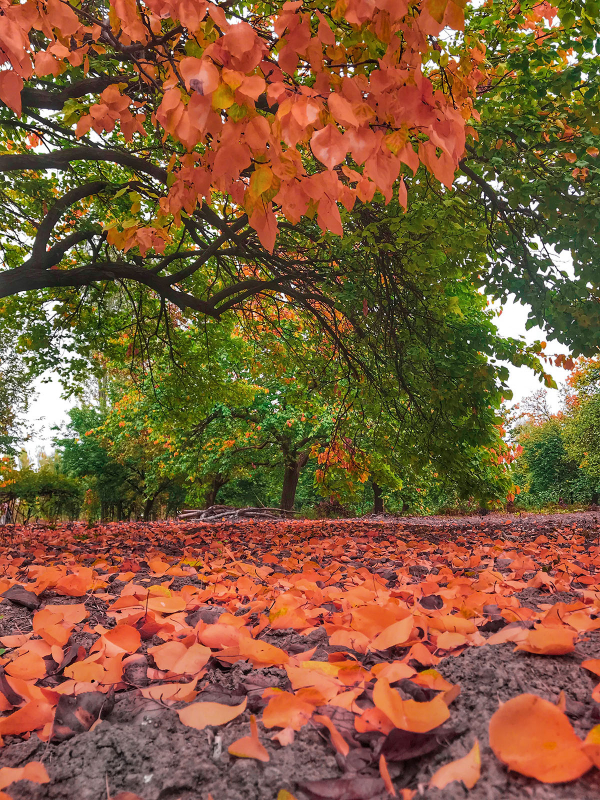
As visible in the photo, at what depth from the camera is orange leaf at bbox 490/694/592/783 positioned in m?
0.53

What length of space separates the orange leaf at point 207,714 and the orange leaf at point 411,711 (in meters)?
0.22

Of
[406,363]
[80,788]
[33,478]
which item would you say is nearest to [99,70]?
[406,363]

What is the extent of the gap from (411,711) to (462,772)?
13cm

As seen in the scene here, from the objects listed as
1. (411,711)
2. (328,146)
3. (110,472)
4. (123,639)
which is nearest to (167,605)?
(123,639)

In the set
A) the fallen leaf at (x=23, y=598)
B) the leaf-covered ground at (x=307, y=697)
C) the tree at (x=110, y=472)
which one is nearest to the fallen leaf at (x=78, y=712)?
the leaf-covered ground at (x=307, y=697)

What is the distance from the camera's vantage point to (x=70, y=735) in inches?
32.1

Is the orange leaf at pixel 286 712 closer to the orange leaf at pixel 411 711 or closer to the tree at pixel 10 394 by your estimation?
the orange leaf at pixel 411 711

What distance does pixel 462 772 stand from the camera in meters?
0.56

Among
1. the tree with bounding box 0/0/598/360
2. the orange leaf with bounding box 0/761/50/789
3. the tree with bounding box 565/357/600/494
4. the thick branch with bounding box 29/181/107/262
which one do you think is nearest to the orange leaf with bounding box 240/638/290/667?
the orange leaf with bounding box 0/761/50/789

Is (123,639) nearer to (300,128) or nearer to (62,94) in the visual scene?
(300,128)

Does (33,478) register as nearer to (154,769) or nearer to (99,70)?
(99,70)

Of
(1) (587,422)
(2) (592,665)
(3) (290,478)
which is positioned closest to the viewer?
(2) (592,665)

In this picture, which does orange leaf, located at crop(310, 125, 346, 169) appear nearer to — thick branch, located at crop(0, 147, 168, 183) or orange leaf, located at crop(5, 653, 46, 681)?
orange leaf, located at crop(5, 653, 46, 681)

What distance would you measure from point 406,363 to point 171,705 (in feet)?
13.6
